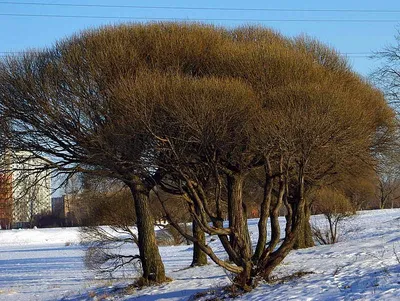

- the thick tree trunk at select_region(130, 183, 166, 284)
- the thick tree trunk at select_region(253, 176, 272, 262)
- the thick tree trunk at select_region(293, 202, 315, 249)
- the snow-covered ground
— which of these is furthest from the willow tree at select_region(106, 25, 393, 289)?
the thick tree trunk at select_region(293, 202, 315, 249)

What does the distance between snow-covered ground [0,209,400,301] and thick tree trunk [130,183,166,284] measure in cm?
72

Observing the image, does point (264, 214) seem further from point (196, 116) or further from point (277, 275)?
point (196, 116)

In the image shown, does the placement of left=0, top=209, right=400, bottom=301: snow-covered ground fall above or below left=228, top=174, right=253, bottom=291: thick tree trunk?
below

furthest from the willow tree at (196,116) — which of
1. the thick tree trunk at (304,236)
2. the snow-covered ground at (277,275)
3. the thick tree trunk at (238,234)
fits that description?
the thick tree trunk at (304,236)

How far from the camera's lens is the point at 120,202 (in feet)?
86.5

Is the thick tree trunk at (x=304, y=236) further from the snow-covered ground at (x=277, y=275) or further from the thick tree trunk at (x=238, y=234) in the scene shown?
the thick tree trunk at (x=238, y=234)

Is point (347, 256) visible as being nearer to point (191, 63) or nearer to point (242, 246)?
point (242, 246)

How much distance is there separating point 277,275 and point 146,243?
493 centimetres

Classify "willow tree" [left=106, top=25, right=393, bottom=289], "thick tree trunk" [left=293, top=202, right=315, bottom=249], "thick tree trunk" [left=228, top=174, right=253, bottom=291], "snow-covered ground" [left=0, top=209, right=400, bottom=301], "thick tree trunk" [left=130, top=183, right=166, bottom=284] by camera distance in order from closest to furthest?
"snow-covered ground" [left=0, top=209, right=400, bottom=301] < "willow tree" [left=106, top=25, right=393, bottom=289] < "thick tree trunk" [left=228, top=174, right=253, bottom=291] < "thick tree trunk" [left=130, top=183, right=166, bottom=284] < "thick tree trunk" [left=293, top=202, right=315, bottom=249]

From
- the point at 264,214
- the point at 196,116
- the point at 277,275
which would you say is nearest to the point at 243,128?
the point at 196,116

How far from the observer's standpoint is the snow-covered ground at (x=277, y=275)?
1342cm

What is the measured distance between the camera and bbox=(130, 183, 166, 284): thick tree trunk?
19625 millimetres

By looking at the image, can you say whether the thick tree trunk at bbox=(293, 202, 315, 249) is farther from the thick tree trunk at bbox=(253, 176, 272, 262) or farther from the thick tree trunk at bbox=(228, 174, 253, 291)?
the thick tree trunk at bbox=(253, 176, 272, 262)

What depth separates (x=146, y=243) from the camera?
66.0 ft
